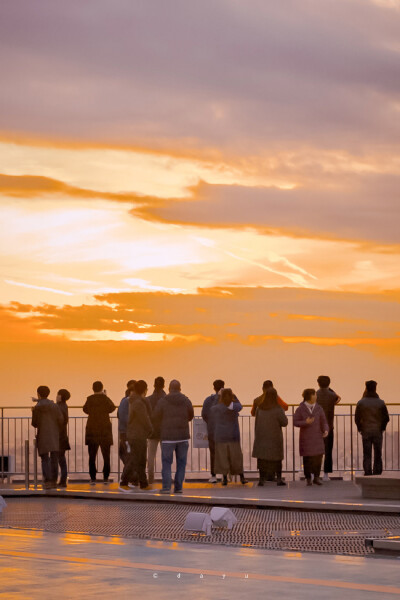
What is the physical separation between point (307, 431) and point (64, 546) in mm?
10096

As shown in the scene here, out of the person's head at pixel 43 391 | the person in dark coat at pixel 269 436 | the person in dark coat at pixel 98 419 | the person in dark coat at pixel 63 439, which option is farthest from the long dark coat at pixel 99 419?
the person in dark coat at pixel 269 436

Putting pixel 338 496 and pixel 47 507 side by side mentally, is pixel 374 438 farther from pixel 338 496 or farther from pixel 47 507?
pixel 47 507

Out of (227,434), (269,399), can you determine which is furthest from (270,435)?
(227,434)

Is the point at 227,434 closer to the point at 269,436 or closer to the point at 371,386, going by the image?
the point at 269,436

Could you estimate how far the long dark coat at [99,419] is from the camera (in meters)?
24.8

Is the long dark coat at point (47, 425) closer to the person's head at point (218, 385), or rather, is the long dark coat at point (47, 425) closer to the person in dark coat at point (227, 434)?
the person in dark coat at point (227, 434)

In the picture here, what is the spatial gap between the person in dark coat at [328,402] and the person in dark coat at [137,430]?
390cm

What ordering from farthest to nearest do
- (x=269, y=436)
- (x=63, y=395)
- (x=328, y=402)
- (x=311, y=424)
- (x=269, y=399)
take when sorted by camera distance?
(x=63, y=395), (x=328, y=402), (x=269, y=399), (x=269, y=436), (x=311, y=424)

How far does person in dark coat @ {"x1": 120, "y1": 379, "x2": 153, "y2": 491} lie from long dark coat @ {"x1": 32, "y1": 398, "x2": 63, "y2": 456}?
1.76m

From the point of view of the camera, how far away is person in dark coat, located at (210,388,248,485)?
23.3 m

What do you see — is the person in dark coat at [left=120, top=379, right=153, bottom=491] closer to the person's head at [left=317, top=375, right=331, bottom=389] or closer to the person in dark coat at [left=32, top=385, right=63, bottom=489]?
the person in dark coat at [left=32, top=385, right=63, bottom=489]

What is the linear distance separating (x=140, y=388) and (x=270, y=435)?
113 inches

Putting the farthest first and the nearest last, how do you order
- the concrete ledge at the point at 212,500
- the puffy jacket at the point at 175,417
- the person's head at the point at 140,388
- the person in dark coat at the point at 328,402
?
the person in dark coat at the point at 328,402
the person's head at the point at 140,388
the puffy jacket at the point at 175,417
the concrete ledge at the point at 212,500

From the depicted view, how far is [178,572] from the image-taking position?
11195 millimetres
